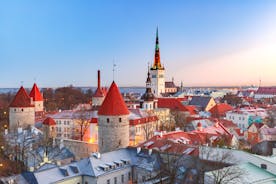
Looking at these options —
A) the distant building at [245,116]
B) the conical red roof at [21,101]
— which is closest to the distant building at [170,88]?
the distant building at [245,116]

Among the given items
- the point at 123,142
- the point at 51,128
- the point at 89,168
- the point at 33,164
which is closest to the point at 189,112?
the point at 51,128

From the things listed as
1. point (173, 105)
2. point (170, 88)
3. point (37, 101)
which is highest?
point (170, 88)

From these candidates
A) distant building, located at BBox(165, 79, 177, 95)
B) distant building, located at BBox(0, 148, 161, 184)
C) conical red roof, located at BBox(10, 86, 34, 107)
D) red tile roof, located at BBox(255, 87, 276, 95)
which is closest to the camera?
distant building, located at BBox(0, 148, 161, 184)

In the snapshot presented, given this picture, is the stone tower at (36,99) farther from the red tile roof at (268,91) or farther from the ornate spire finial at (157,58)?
the red tile roof at (268,91)

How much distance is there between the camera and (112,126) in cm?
2664

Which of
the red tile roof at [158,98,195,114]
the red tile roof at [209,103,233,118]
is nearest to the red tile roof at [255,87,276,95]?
the red tile roof at [209,103,233,118]

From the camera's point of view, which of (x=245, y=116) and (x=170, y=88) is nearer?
(x=245, y=116)

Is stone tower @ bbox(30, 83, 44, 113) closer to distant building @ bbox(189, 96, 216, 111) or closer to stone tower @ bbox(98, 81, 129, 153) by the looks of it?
stone tower @ bbox(98, 81, 129, 153)

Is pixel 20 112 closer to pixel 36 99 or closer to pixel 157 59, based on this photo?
pixel 36 99

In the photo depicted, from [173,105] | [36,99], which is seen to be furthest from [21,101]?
[173,105]

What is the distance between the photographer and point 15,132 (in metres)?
34.0

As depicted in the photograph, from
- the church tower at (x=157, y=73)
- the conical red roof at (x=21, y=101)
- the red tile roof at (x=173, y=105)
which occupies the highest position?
the church tower at (x=157, y=73)

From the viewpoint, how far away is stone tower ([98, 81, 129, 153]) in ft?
87.2

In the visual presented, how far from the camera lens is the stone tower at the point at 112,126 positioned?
2659 centimetres
